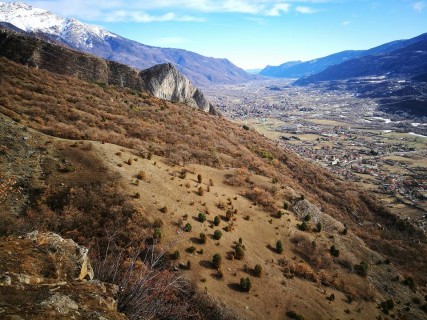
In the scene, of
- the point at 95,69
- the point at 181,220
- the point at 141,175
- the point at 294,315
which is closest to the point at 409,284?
the point at 294,315

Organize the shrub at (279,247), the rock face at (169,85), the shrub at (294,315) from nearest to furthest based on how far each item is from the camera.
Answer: the shrub at (294,315) → the shrub at (279,247) → the rock face at (169,85)

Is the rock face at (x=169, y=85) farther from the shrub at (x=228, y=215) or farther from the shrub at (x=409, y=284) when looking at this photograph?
the shrub at (x=409, y=284)

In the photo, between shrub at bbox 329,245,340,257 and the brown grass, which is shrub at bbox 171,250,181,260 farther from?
shrub at bbox 329,245,340,257

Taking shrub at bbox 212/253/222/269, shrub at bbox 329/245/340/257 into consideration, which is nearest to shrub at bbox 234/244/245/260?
shrub at bbox 212/253/222/269

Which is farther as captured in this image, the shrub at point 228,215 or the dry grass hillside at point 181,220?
the shrub at point 228,215

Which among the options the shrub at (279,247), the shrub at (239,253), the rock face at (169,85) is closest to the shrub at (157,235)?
the shrub at (239,253)

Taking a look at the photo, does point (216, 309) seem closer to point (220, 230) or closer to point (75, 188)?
point (220, 230)

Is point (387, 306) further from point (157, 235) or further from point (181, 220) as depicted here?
point (157, 235)
